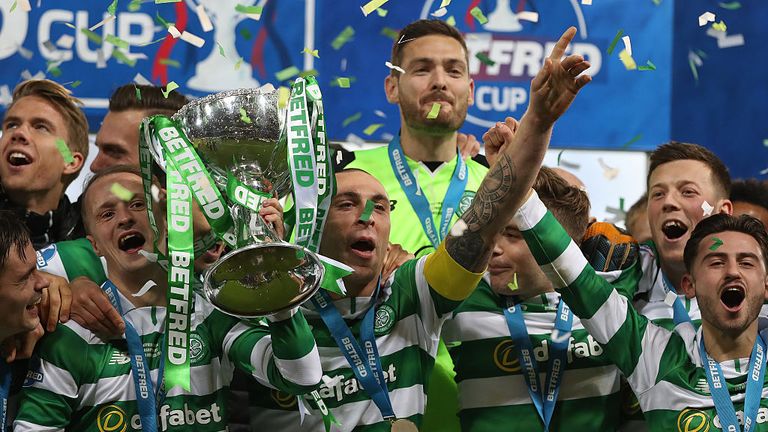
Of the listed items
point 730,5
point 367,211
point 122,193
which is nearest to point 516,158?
point 367,211

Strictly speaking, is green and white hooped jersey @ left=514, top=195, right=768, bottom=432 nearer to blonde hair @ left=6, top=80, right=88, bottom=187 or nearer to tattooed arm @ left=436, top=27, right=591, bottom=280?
tattooed arm @ left=436, top=27, right=591, bottom=280

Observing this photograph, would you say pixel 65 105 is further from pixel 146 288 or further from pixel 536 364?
pixel 536 364

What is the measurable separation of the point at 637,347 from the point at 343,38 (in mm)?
2175

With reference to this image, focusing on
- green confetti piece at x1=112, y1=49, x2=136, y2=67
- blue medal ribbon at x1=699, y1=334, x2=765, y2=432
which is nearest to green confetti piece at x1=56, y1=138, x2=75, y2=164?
green confetti piece at x1=112, y1=49, x2=136, y2=67

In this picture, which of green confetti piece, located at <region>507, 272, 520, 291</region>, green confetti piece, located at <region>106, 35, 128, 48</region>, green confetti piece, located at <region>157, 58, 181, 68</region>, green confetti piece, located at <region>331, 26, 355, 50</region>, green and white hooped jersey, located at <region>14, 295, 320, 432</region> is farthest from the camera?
green confetti piece, located at <region>331, 26, 355, 50</region>

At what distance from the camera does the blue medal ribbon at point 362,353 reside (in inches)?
118

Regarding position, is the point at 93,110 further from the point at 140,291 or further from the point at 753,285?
the point at 753,285

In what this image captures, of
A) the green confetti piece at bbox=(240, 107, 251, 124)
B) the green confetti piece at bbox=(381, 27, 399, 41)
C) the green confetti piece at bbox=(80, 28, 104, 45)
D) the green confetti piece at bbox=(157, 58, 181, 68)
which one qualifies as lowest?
the green confetti piece at bbox=(240, 107, 251, 124)

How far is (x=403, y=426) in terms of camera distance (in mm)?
2992

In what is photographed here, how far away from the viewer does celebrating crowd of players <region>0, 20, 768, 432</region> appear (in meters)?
2.93

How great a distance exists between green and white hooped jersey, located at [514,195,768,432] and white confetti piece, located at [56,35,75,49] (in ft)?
7.75

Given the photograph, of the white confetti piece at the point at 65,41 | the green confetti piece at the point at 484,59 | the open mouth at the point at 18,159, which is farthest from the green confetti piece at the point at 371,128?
the open mouth at the point at 18,159

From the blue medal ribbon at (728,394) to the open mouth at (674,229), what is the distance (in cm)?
50

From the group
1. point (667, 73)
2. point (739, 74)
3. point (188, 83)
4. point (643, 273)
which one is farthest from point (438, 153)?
point (739, 74)
